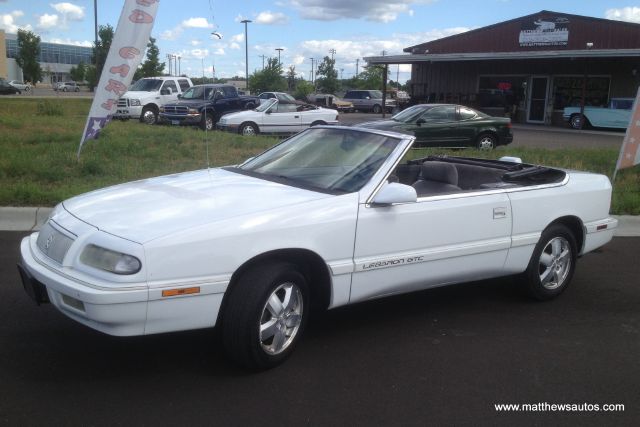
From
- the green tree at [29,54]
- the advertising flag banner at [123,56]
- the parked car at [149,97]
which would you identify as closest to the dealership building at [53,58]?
A: the green tree at [29,54]

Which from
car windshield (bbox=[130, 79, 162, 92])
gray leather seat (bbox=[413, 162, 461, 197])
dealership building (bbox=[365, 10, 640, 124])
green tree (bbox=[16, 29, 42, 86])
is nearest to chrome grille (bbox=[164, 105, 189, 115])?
car windshield (bbox=[130, 79, 162, 92])

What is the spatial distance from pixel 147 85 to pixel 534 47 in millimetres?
19868

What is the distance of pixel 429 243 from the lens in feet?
14.8

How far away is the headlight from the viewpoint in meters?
3.37

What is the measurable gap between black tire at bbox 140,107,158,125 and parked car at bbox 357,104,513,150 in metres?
11.7

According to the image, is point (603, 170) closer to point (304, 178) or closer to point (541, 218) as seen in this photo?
point (541, 218)

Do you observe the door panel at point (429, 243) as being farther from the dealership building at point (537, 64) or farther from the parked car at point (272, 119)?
the dealership building at point (537, 64)

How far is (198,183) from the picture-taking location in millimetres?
4527

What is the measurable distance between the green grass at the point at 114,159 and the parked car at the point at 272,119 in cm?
289

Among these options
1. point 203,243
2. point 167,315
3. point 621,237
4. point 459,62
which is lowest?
point 621,237

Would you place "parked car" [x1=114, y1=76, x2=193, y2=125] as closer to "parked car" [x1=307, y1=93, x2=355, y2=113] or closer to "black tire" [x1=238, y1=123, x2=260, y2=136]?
"black tire" [x1=238, y1=123, x2=260, y2=136]

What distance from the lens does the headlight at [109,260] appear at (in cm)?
337

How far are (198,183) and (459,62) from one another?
3398 cm

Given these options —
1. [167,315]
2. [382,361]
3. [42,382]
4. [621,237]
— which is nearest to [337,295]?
[382,361]
